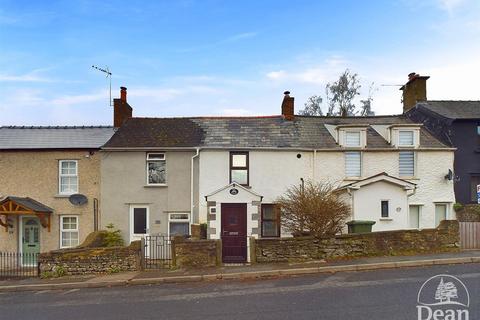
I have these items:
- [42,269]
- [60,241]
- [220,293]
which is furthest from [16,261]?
[220,293]

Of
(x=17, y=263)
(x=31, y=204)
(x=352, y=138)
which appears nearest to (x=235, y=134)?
(x=352, y=138)

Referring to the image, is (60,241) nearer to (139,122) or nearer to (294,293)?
(139,122)

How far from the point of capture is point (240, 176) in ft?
61.6

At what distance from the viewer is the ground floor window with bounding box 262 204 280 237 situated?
18.3 m

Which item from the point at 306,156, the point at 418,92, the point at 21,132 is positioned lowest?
the point at 306,156

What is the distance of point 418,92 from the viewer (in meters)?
23.8

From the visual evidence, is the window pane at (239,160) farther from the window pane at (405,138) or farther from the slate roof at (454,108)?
the slate roof at (454,108)

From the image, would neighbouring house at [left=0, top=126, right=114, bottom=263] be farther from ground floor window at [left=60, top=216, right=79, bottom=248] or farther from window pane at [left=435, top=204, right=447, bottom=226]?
window pane at [left=435, top=204, right=447, bottom=226]

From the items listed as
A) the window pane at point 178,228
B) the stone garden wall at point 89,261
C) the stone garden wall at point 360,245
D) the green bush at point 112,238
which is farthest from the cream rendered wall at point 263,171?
the stone garden wall at point 89,261

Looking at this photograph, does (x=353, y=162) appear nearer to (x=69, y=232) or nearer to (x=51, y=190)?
(x=69, y=232)

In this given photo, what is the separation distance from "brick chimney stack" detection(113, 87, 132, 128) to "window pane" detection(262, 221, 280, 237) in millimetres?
9801

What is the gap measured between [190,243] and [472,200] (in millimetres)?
16078

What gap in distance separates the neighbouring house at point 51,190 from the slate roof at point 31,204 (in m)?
0.11

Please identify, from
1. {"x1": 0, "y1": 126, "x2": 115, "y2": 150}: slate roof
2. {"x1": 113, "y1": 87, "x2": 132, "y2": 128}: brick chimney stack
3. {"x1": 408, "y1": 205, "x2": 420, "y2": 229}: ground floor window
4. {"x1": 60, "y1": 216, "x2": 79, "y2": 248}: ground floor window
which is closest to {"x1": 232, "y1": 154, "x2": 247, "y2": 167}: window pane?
{"x1": 0, "y1": 126, "x2": 115, "y2": 150}: slate roof
